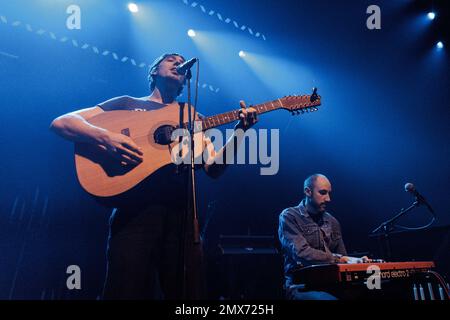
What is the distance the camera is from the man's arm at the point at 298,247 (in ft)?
10.8

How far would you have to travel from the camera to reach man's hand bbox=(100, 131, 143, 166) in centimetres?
246

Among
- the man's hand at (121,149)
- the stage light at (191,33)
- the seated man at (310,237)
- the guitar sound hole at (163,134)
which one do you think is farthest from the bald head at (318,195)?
the stage light at (191,33)

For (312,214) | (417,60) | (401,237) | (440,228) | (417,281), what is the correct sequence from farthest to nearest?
1. (417,60)
2. (401,237)
3. (440,228)
4. (312,214)
5. (417,281)

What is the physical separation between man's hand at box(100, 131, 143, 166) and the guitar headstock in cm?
130

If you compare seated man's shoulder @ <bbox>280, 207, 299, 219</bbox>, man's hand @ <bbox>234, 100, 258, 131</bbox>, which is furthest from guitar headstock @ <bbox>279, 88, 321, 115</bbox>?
seated man's shoulder @ <bbox>280, 207, 299, 219</bbox>

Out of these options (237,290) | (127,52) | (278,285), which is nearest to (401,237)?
(278,285)

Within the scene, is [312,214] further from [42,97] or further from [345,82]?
[42,97]

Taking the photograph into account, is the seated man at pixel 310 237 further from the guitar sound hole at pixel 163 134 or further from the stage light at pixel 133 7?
the stage light at pixel 133 7

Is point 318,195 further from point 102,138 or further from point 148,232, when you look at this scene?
point 102,138

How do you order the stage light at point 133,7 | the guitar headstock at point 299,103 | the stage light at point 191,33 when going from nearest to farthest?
1. the guitar headstock at point 299,103
2. the stage light at point 133,7
3. the stage light at point 191,33

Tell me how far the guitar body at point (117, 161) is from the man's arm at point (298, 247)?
154cm

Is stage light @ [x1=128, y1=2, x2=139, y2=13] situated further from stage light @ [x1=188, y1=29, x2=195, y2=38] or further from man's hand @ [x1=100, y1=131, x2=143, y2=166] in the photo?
man's hand @ [x1=100, y1=131, x2=143, y2=166]

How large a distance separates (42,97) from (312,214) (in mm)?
3979

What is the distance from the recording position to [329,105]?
22.4ft
